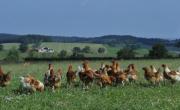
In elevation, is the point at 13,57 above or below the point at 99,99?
below

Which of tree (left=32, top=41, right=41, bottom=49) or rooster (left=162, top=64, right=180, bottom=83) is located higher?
rooster (left=162, top=64, right=180, bottom=83)

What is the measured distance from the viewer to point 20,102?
65.1 ft

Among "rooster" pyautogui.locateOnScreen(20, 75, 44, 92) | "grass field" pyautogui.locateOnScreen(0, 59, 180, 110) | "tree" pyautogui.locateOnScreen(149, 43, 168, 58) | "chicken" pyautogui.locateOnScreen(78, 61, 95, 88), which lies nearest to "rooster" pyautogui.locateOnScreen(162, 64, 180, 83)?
"grass field" pyautogui.locateOnScreen(0, 59, 180, 110)

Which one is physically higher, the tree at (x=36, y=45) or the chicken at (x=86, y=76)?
the chicken at (x=86, y=76)

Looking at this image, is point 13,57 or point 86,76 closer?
point 86,76

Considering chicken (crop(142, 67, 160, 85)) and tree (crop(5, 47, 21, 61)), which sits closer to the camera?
chicken (crop(142, 67, 160, 85))

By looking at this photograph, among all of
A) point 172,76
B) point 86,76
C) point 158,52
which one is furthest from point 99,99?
point 158,52

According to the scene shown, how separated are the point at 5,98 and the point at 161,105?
5455 millimetres

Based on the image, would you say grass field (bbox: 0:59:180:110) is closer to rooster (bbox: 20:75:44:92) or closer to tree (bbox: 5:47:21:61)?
rooster (bbox: 20:75:44:92)

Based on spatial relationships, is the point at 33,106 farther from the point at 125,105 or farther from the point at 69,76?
the point at 69,76

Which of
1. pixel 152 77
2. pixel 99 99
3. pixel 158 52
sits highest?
pixel 152 77

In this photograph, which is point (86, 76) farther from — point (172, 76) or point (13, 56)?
point (13, 56)

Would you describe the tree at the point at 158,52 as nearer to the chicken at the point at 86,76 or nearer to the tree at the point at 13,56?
the tree at the point at 13,56

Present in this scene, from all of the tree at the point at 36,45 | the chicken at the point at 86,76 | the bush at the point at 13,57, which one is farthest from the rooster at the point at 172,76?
the tree at the point at 36,45
